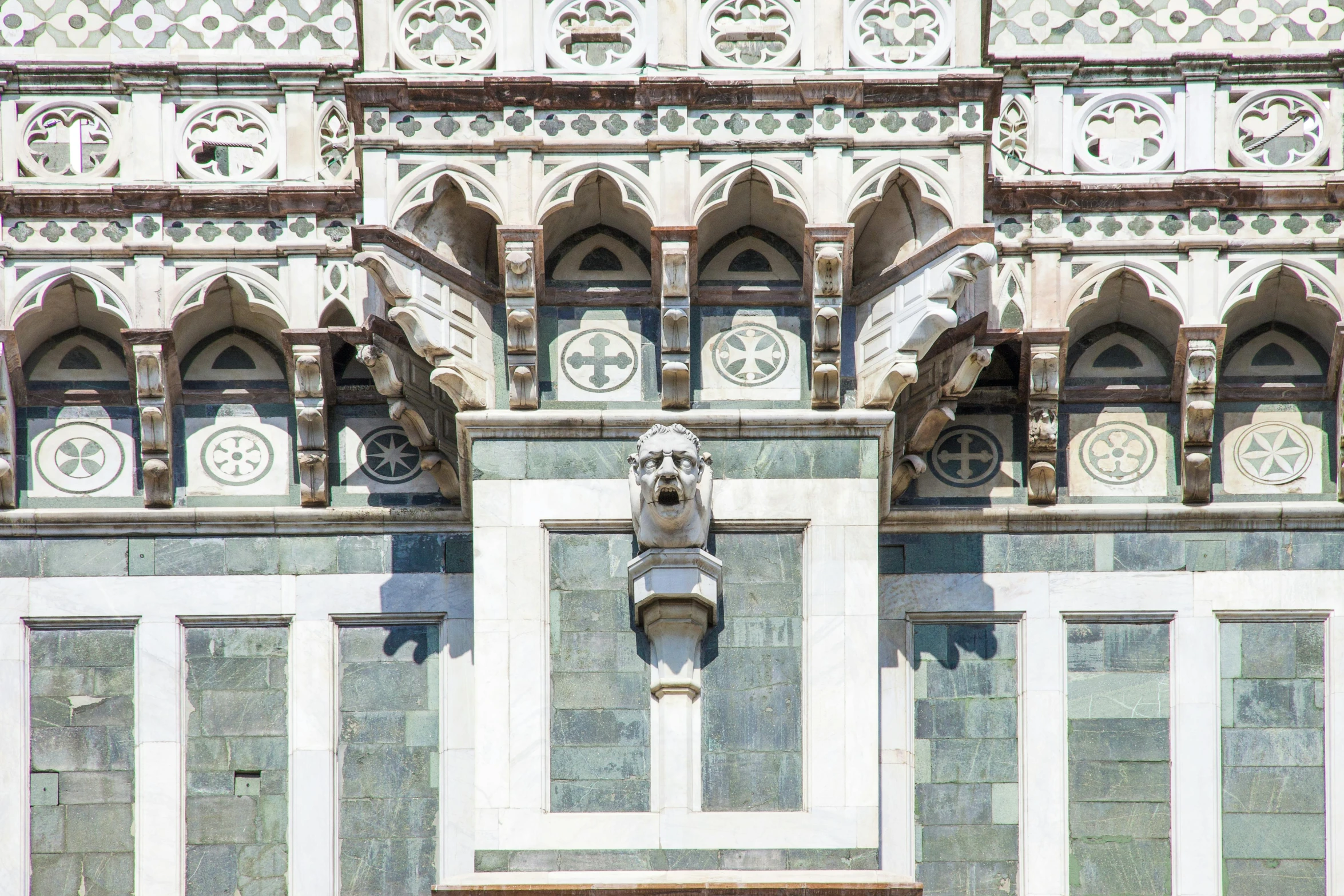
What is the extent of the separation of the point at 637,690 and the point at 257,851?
3393 mm

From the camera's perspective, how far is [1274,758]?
23.4 metres

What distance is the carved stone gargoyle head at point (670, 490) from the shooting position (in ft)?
72.6

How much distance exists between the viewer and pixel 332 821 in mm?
23312

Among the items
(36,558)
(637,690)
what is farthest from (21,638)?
(637,690)

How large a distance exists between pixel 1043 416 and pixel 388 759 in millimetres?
5841

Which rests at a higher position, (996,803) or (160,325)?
(160,325)

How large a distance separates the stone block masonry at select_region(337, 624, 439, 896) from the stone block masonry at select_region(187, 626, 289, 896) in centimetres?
50

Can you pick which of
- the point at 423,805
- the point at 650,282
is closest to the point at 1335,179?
the point at 650,282

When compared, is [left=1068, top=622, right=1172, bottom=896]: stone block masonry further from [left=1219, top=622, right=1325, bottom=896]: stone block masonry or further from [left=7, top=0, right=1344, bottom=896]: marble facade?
[left=1219, top=622, right=1325, bottom=896]: stone block masonry

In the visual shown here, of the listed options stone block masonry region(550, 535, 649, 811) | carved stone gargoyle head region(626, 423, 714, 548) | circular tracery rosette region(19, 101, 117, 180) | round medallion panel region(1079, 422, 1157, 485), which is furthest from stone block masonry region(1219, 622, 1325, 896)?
circular tracery rosette region(19, 101, 117, 180)

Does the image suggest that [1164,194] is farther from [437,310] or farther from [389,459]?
[389,459]

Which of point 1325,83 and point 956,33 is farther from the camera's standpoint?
point 1325,83

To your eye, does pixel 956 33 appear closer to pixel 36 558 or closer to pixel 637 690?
pixel 637 690

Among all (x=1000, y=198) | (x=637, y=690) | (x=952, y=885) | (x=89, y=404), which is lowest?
(x=952, y=885)
